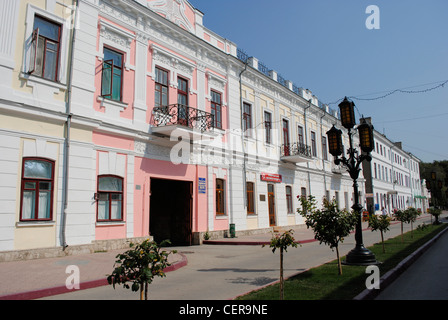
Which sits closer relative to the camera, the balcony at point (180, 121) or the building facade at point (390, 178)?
the balcony at point (180, 121)

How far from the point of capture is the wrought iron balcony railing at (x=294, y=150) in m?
23.4

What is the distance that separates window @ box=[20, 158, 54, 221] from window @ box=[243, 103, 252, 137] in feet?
39.0

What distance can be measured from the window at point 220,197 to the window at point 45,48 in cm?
Answer: 929

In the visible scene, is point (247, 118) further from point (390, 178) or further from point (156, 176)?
point (390, 178)

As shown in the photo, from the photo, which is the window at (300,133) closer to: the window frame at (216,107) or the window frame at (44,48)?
the window frame at (216,107)

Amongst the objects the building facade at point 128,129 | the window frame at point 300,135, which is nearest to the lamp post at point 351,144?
the building facade at point 128,129

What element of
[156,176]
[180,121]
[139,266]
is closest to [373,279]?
[139,266]

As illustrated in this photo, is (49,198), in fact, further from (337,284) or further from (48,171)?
(337,284)

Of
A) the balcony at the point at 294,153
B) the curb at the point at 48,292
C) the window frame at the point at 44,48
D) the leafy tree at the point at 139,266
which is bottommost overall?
the curb at the point at 48,292

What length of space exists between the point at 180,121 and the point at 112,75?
3331 millimetres

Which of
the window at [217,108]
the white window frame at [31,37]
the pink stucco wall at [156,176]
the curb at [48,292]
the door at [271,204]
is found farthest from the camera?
the door at [271,204]

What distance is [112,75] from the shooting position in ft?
42.7
